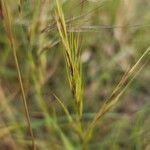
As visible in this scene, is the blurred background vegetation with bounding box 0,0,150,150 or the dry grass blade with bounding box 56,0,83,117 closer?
the dry grass blade with bounding box 56,0,83,117

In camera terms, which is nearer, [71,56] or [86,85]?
[71,56]

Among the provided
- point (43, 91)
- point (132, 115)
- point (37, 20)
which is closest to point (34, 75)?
point (43, 91)

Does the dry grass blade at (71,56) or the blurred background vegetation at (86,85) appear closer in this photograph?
the dry grass blade at (71,56)

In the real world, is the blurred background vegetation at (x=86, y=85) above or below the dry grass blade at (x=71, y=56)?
below

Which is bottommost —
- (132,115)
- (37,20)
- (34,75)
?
(132,115)

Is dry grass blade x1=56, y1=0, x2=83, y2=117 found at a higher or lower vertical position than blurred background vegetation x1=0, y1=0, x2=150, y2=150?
higher

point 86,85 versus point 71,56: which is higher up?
point 71,56

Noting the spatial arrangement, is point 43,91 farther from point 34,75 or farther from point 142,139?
point 142,139

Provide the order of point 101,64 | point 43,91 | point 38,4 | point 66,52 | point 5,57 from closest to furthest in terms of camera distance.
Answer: point 66,52, point 38,4, point 43,91, point 5,57, point 101,64
